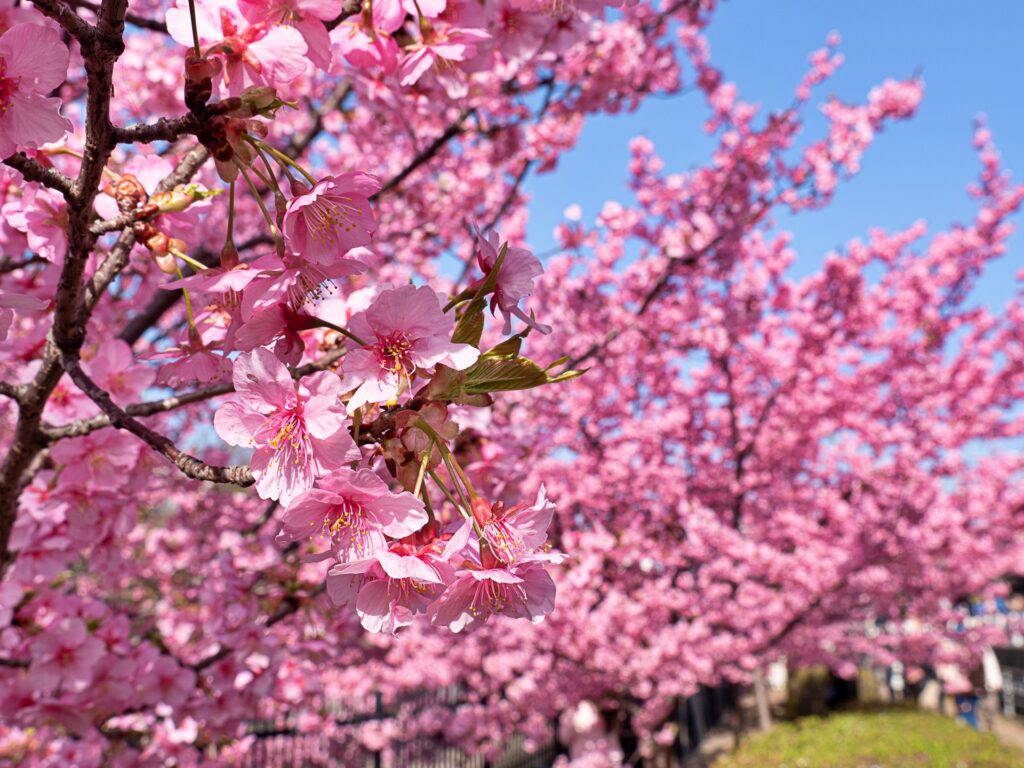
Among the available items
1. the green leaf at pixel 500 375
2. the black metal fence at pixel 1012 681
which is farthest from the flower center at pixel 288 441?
the black metal fence at pixel 1012 681

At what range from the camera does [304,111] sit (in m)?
6.87

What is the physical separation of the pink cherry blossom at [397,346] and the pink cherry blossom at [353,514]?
0.11 metres

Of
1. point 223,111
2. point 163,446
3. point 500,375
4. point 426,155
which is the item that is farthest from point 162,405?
point 426,155

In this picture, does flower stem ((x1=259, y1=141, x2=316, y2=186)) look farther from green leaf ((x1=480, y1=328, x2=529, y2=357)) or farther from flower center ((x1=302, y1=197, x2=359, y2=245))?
green leaf ((x1=480, y1=328, x2=529, y2=357))

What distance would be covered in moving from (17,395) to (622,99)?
5.97 m

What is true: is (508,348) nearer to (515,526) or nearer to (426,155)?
(515,526)

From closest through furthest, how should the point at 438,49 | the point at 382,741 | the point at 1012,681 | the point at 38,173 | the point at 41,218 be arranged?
the point at 38,173 < the point at 41,218 < the point at 438,49 < the point at 382,741 < the point at 1012,681

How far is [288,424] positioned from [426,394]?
0.69 feet

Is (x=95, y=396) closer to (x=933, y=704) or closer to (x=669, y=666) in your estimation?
(x=669, y=666)

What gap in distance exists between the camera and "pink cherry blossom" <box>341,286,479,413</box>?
3.52 feet

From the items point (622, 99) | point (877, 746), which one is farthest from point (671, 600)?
point (622, 99)

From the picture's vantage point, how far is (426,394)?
3.67 ft

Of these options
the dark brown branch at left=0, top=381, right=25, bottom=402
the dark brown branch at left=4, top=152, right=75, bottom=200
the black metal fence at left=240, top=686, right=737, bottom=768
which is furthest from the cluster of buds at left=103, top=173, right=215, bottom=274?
the black metal fence at left=240, top=686, right=737, bottom=768

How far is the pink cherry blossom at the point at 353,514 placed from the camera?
1.05 meters
